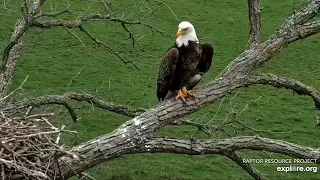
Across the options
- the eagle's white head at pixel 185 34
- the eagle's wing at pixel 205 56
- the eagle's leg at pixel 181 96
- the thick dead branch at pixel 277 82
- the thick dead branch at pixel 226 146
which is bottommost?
the thick dead branch at pixel 226 146

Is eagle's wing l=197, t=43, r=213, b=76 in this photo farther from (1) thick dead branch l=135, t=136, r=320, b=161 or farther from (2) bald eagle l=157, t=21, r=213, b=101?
(1) thick dead branch l=135, t=136, r=320, b=161

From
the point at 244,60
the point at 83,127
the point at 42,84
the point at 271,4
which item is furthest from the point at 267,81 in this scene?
the point at 271,4

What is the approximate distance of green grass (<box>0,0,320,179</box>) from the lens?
25.4ft

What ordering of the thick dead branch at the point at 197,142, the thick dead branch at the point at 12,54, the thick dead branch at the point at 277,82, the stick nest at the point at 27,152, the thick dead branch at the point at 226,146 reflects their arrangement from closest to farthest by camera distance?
the stick nest at the point at 27,152
the thick dead branch at the point at 197,142
the thick dead branch at the point at 226,146
the thick dead branch at the point at 277,82
the thick dead branch at the point at 12,54

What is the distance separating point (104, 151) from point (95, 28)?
29.4 feet

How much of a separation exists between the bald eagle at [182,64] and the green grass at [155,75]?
230cm

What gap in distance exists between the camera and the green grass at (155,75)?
7.75 meters

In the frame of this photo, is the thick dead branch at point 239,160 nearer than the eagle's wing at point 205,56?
Yes

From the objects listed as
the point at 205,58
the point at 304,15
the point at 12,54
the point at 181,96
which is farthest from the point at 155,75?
the point at 181,96

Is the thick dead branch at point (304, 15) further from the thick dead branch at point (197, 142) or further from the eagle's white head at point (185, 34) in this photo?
the eagle's white head at point (185, 34)

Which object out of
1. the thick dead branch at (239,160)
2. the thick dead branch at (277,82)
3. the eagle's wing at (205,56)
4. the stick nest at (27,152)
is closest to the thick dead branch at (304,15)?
the thick dead branch at (277,82)

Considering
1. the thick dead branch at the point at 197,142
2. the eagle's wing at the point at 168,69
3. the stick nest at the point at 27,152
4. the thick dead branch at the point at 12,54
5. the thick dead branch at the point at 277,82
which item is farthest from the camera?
the thick dead branch at the point at 12,54

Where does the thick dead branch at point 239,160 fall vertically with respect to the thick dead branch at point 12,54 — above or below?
below

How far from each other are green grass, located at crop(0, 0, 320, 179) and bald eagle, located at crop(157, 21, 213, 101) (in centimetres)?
230
